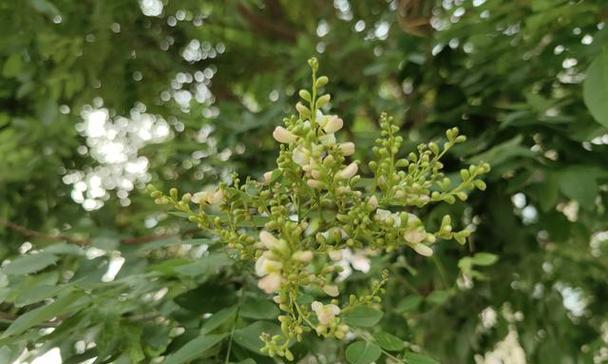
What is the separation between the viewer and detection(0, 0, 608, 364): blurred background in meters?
0.80

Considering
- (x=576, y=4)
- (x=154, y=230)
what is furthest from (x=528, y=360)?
(x=154, y=230)

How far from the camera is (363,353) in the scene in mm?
592

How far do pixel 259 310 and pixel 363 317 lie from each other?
0.11 metres

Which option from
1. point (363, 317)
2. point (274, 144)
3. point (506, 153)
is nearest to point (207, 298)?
point (363, 317)

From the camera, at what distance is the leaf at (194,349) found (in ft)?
1.94

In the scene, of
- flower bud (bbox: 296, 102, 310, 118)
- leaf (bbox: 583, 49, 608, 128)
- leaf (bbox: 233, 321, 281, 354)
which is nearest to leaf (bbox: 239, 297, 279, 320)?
leaf (bbox: 233, 321, 281, 354)

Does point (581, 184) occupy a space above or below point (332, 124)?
below

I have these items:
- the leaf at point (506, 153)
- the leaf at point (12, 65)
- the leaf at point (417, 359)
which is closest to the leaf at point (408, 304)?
the leaf at point (506, 153)

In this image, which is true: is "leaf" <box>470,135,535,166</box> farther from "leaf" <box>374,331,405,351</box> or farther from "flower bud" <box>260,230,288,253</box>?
"flower bud" <box>260,230,288,253</box>

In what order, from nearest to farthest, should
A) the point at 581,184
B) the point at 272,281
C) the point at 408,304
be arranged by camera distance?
the point at 272,281 → the point at 581,184 → the point at 408,304

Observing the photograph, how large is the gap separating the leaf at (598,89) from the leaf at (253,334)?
1.27 feet

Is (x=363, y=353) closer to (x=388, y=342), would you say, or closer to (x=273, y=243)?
(x=388, y=342)

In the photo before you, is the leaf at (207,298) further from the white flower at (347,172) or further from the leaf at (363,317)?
the white flower at (347,172)

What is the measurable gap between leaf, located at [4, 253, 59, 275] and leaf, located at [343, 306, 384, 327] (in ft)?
1.10
